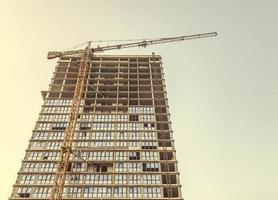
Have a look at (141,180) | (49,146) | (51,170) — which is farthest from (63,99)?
(141,180)

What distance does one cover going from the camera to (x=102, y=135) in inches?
4154

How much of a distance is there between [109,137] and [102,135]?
227cm

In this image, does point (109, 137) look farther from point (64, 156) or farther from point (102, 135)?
point (64, 156)

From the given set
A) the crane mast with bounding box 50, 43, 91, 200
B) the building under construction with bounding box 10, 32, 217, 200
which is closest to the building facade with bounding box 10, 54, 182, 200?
the building under construction with bounding box 10, 32, 217, 200

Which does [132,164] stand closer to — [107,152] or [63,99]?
[107,152]

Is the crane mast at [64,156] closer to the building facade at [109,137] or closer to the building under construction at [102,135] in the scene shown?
the building under construction at [102,135]

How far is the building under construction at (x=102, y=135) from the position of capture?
91188mm

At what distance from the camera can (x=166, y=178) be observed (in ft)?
312

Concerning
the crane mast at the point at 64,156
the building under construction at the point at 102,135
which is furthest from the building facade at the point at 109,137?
the crane mast at the point at 64,156

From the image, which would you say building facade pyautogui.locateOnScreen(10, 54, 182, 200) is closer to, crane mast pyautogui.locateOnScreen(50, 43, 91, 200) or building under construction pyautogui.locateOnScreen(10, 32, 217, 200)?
building under construction pyautogui.locateOnScreen(10, 32, 217, 200)

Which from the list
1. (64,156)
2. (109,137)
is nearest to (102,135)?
(109,137)

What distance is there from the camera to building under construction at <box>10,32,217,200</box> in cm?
9119

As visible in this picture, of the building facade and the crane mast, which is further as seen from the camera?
the building facade

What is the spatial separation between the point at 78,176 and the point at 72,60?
2082 inches
